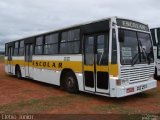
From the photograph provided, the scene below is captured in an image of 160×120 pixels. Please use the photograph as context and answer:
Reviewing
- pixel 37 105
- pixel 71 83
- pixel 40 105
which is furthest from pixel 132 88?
pixel 37 105

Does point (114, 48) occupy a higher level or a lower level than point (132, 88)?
higher

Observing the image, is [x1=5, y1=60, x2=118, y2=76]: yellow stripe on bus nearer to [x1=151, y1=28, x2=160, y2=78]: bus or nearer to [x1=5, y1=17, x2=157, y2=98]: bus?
[x1=5, y1=17, x2=157, y2=98]: bus

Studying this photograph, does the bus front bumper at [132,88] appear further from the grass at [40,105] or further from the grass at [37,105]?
the grass at [37,105]

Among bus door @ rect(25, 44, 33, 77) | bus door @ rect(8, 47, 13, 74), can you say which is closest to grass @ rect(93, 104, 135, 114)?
bus door @ rect(25, 44, 33, 77)

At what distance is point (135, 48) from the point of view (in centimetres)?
968

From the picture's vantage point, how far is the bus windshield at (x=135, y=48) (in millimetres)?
9156

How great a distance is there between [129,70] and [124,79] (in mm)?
423

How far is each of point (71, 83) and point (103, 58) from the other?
2.49 meters

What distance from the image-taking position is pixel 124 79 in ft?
29.3

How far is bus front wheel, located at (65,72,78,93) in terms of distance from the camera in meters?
11.1

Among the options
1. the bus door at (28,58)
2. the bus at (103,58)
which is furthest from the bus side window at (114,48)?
the bus door at (28,58)

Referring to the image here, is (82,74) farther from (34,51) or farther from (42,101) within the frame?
(34,51)

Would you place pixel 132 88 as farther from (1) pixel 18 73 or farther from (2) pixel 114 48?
(1) pixel 18 73

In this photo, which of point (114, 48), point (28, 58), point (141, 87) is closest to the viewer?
point (114, 48)
